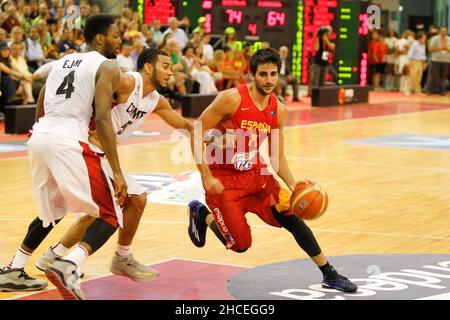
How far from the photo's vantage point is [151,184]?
1130 centimetres

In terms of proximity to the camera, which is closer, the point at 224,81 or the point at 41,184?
the point at 41,184

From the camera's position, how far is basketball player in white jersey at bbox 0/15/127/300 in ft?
20.1

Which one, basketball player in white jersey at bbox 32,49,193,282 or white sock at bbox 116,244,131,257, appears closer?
basketball player in white jersey at bbox 32,49,193,282

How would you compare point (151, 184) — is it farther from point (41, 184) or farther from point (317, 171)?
point (41, 184)

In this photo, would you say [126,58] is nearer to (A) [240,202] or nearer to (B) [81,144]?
(A) [240,202]

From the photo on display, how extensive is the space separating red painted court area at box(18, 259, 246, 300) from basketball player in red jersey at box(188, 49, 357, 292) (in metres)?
0.32

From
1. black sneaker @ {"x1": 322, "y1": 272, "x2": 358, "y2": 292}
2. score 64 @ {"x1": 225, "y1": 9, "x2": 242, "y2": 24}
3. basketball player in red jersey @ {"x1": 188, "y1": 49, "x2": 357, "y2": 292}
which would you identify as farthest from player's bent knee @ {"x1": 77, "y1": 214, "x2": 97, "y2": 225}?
score 64 @ {"x1": 225, "y1": 9, "x2": 242, "y2": 24}

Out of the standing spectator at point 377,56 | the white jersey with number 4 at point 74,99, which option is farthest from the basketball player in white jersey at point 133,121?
the standing spectator at point 377,56

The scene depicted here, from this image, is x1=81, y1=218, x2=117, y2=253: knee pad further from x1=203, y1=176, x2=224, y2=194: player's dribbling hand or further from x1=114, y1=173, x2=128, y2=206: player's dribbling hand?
x1=203, y1=176, x2=224, y2=194: player's dribbling hand

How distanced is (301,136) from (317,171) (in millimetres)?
3896

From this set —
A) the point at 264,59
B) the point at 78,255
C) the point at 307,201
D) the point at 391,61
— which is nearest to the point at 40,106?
the point at 78,255

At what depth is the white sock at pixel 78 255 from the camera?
608 centimetres

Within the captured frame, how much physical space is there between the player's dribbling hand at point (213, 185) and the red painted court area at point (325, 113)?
279 inches
